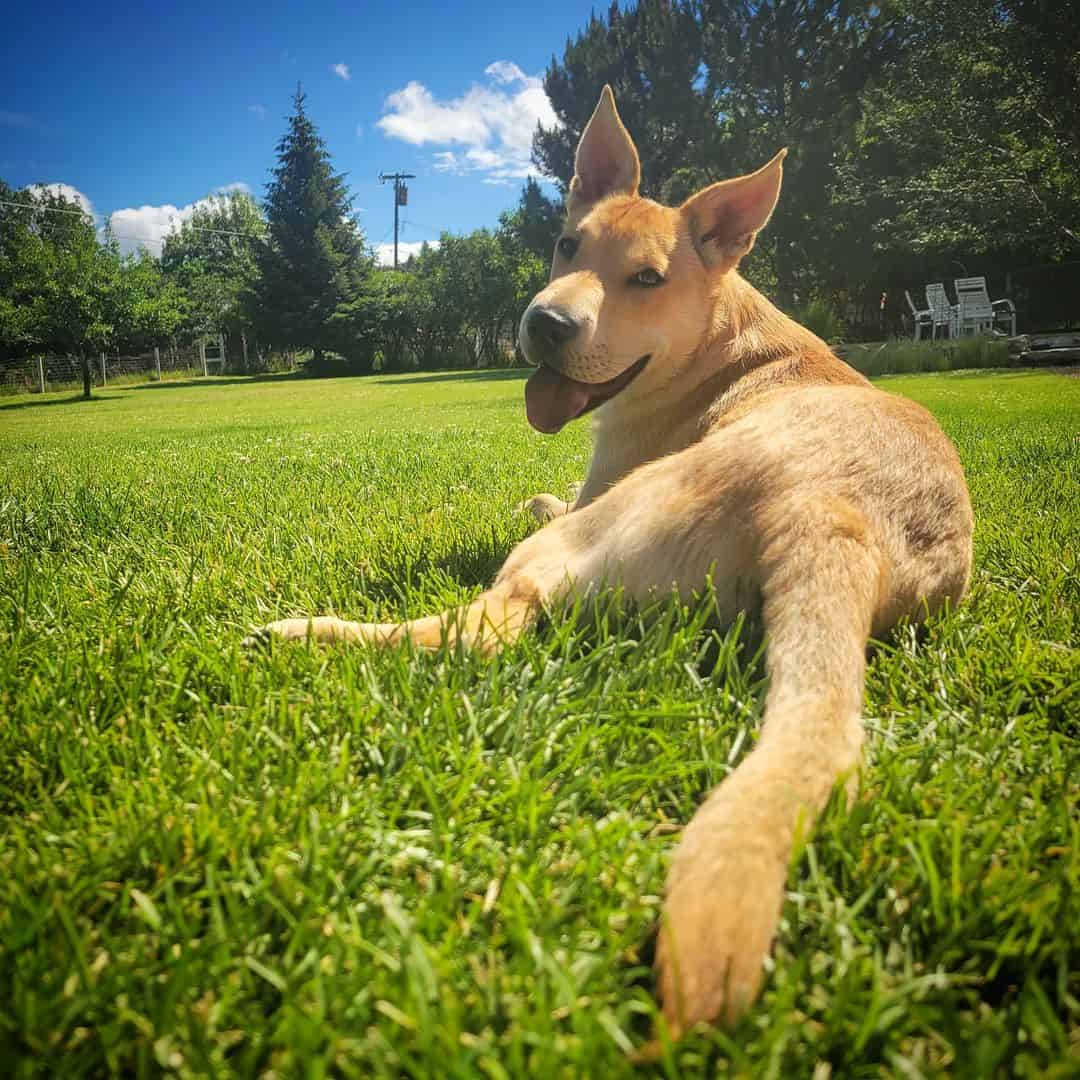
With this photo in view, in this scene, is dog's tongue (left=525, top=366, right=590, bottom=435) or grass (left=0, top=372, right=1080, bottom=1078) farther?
dog's tongue (left=525, top=366, right=590, bottom=435)

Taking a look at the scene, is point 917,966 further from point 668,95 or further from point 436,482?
point 668,95

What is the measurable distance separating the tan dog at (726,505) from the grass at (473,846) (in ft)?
0.39

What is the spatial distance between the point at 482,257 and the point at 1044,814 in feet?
170

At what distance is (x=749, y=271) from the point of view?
3462 cm

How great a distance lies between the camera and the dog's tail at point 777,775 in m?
0.86

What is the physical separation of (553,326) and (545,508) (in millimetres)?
1117

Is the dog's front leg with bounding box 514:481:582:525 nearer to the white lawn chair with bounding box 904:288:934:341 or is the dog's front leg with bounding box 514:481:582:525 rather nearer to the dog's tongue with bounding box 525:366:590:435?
the dog's tongue with bounding box 525:366:590:435

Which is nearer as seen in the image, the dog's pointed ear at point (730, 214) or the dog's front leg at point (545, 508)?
the dog's pointed ear at point (730, 214)

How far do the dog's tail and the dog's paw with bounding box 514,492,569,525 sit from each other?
6.36 ft

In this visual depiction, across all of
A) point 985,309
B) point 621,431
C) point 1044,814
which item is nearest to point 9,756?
point 1044,814

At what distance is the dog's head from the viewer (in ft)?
9.69

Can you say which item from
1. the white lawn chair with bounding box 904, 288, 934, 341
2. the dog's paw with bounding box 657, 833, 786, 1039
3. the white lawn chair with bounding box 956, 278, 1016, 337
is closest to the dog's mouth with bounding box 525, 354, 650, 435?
the dog's paw with bounding box 657, 833, 786, 1039

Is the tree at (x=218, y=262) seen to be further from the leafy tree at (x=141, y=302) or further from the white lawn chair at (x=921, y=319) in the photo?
the white lawn chair at (x=921, y=319)

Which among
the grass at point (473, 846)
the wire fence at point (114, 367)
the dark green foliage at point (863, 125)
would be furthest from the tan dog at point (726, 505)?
the wire fence at point (114, 367)
